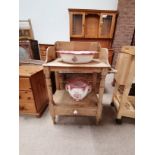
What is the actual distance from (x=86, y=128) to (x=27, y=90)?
0.66 m

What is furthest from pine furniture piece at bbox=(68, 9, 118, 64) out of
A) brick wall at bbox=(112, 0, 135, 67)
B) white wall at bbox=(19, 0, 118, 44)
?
white wall at bbox=(19, 0, 118, 44)

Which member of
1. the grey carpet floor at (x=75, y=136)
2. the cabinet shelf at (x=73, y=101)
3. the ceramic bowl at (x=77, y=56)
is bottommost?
the grey carpet floor at (x=75, y=136)

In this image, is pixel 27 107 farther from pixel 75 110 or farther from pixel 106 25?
pixel 106 25

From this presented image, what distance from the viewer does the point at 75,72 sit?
0.87 metres

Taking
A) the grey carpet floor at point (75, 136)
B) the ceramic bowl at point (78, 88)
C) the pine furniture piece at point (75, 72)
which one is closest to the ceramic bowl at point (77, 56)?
the pine furniture piece at point (75, 72)

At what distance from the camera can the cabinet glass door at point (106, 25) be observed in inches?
104

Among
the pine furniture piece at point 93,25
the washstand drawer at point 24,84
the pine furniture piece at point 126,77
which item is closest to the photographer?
the pine furniture piece at point 126,77

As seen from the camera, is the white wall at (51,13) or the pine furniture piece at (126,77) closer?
the pine furniture piece at (126,77)

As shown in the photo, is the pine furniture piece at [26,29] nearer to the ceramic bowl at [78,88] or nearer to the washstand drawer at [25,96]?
the washstand drawer at [25,96]

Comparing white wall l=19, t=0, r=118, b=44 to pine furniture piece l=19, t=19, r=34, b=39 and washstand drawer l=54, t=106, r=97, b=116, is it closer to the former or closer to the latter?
pine furniture piece l=19, t=19, r=34, b=39

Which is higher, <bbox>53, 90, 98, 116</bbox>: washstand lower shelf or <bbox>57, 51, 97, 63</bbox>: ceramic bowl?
<bbox>57, 51, 97, 63</bbox>: ceramic bowl

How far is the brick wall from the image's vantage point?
2.46 m

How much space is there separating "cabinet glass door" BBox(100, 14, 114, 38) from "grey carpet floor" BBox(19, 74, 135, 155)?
82.3 inches

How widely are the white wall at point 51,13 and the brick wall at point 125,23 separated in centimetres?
29
